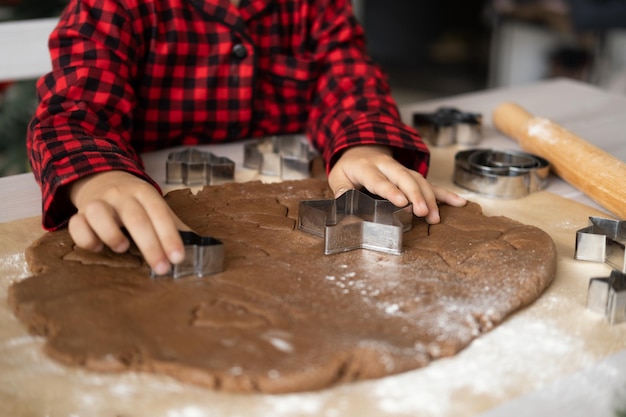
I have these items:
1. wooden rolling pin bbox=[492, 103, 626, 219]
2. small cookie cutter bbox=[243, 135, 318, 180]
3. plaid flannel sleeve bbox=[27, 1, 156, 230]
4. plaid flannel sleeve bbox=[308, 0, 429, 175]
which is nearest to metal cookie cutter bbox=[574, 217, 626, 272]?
wooden rolling pin bbox=[492, 103, 626, 219]

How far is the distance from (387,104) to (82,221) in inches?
22.4

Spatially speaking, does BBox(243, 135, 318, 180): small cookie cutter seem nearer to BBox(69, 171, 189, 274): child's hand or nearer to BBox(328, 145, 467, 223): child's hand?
BBox(328, 145, 467, 223): child's hand

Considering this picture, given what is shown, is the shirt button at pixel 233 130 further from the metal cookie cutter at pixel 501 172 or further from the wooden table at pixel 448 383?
the wooden table at pixel 448 383

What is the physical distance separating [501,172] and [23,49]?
882 mm

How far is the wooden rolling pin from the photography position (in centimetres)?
97

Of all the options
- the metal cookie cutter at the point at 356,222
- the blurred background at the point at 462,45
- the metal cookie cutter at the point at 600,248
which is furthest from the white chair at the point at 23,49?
the metal cookie cutter at the point at 600,248

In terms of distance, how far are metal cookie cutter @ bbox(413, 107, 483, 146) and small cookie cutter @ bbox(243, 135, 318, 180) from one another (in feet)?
0.68

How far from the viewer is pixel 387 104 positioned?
117 cm

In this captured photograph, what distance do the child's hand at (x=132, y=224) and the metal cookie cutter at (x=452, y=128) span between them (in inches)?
22.4

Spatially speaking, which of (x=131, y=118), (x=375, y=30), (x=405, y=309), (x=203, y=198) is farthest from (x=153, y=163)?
(x=375, y=30)

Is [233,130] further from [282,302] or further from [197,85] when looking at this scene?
[282,302]

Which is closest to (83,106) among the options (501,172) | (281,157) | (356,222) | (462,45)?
(281,157)

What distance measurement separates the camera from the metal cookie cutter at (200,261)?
2.41 feet

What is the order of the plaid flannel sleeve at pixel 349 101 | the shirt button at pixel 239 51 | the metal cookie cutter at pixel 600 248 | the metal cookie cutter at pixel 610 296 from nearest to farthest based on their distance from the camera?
the metal cookie cutter at pixel 610 296 → the metal cookie cutter at pixel 600 248 → the plaid flannel sleeve at pixel 349 101 → the shirt button at pixel 239 51
